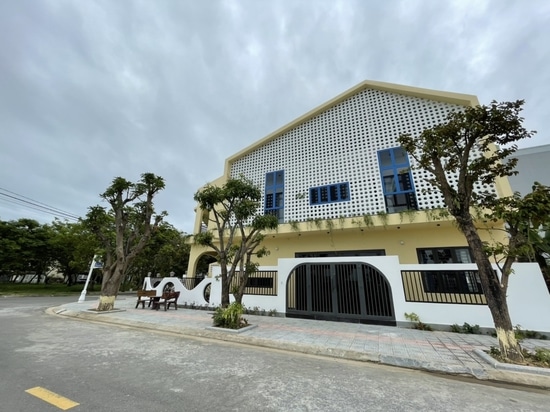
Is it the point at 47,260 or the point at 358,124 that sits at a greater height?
the point at 358,124

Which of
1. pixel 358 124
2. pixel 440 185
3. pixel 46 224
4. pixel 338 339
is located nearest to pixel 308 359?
pixel 338 339

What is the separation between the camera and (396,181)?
11.2 meters

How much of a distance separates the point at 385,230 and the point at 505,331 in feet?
21.8

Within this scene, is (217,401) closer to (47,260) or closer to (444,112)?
(444,112)

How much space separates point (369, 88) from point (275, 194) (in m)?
8.12

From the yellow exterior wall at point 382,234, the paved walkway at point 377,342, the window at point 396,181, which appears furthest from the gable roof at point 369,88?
the paved walkway at point 377,342

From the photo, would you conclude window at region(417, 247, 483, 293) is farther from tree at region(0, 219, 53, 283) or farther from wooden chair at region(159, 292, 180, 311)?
tree at region(0, 219, 53, 283)

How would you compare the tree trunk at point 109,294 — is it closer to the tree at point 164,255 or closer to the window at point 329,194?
the window at point 329,194

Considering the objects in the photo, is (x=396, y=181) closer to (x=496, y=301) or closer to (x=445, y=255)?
(x=445, y=255)

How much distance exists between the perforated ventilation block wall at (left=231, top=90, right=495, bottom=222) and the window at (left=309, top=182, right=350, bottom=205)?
0.24 meters

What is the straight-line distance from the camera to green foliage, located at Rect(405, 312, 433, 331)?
7.48 meters

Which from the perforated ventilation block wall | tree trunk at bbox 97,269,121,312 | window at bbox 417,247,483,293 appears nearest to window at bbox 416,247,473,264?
the perforated ventilation block wall

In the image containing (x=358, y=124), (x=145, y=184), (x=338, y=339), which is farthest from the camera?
(x=358, y=124)

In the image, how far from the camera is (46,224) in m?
22.9
